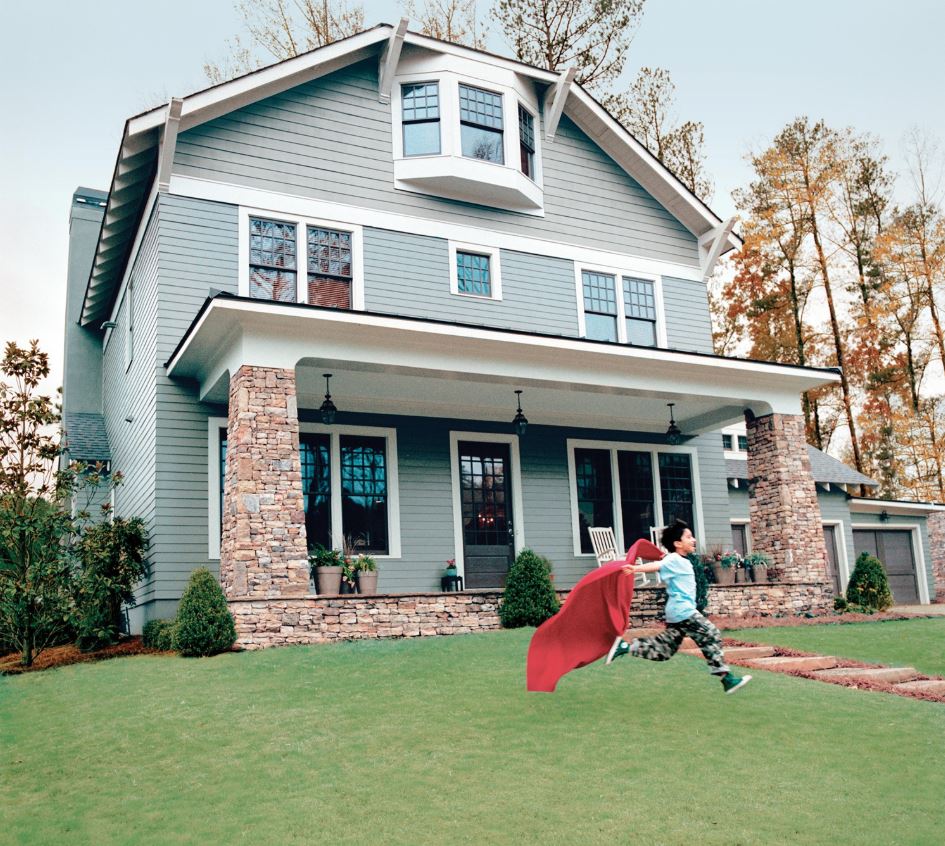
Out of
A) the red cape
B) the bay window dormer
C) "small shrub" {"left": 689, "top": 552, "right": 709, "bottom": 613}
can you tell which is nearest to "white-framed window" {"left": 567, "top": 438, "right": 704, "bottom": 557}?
"small shrub" {"left": 689, "top": 552, "right": 709, "bottom": 613}

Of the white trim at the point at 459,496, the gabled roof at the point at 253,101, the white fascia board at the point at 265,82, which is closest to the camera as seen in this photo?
the white fascia board at the point at 265,82

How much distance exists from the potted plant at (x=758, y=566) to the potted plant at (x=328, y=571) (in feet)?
22.4

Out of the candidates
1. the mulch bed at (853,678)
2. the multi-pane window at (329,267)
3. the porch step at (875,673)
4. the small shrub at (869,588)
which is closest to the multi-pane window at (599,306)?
the multi-pane window at (329,267)

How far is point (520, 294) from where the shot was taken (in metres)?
16.9

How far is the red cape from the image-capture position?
7543 millimetres

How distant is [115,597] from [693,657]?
27.3 ft

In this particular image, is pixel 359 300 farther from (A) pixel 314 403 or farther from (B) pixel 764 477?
(B) pixel 764 477

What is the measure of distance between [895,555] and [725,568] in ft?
42.5

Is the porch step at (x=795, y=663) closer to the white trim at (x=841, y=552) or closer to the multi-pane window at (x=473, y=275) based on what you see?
the multi-pane window at (x=473, y=275)

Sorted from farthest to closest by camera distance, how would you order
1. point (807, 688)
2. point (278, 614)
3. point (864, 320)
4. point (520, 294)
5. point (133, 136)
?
point (864, 320) < point (520, 294) < point (133, 136) < point (278, 614) < point (807, 688)

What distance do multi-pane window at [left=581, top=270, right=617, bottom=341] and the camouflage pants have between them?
10424 millimetres

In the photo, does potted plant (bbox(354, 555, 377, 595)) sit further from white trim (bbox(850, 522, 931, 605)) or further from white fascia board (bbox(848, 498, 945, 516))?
white trim (bbox(850, 522, 931, 605))

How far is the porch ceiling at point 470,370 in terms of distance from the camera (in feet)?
40.0

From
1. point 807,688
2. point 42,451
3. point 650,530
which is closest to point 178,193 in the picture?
point 42,451
